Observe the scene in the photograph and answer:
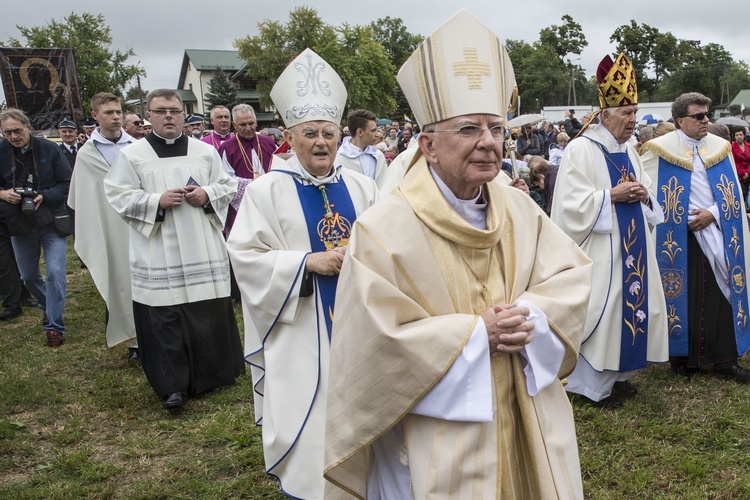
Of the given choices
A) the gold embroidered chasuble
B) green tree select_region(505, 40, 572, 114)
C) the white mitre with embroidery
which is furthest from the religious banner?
green tree select_region(505, 40, 572, 114)

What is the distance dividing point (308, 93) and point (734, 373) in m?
4.08

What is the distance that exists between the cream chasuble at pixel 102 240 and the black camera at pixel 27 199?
87 centimetres

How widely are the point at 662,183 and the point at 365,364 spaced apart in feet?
13.8

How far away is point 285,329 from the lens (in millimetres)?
3404

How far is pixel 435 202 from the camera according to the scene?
7.50ft

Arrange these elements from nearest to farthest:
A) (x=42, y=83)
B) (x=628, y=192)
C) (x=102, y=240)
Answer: (x=628, y=192)
(x=102, y=240)
(x=42, y=83)

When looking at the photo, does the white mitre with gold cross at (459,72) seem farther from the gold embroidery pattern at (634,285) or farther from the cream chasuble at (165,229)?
the cream chasuble at (165,229)

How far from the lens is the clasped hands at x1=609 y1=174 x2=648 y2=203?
191 inches

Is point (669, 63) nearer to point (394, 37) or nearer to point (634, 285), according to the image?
point (394, 37)

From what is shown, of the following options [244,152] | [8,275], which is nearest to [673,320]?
[244,152]

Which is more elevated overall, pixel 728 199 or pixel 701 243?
pixel 728 199

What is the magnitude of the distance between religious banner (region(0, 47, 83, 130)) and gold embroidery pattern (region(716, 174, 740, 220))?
14104 mm

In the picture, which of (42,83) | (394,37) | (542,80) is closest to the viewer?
(42,83)

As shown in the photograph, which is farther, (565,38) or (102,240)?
(565,38)
